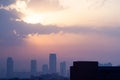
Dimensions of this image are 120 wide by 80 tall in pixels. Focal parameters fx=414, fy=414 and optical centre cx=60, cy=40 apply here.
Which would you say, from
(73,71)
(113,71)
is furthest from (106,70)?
(73,71)

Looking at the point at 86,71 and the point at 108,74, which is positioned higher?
the point at 86,71

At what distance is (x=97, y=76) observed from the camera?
63.3 meters

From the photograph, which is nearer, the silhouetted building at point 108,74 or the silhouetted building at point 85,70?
the silhouetted building at point 85,70

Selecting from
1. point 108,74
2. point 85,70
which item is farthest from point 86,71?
point 108,74

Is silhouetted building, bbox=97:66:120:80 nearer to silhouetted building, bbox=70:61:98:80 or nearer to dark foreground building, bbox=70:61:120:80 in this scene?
dark foreground building, bbox=70:61:120:80

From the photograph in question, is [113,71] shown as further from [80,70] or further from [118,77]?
[80,70]

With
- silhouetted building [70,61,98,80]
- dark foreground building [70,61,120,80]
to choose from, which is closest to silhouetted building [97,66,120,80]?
dark foreground building [70,61,120,80]

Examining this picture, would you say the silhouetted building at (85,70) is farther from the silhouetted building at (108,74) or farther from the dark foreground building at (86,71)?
the silhouetted building at (108,74)

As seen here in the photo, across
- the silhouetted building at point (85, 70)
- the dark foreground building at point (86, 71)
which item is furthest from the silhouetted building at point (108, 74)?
the silhouetted building at point (85, 70)

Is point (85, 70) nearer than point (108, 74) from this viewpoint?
Yes

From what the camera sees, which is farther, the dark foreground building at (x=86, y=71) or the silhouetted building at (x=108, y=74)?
the silhouetted building at (x=108, y=74)

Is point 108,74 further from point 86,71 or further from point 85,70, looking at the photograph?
point 85,70

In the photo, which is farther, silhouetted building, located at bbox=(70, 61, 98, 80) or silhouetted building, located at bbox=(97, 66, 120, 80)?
silhouetted building, located at bbox=(97, 66, 120, 80)

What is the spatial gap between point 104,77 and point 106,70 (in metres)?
1.31
